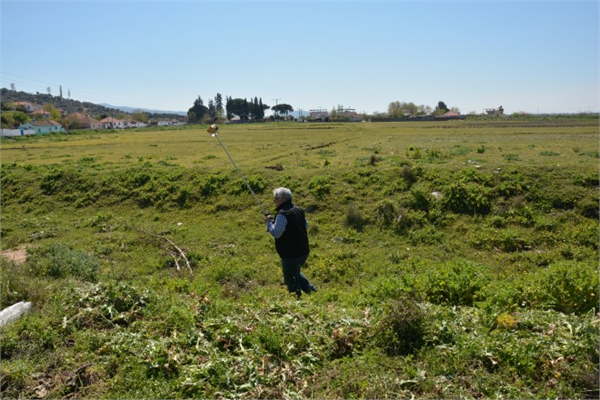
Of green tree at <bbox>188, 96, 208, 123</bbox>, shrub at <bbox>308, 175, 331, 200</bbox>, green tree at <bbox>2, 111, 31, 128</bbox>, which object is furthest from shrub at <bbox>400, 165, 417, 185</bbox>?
green tree at <bbox>188, 96, 208, 123</bbox>

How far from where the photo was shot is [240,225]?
47.9ft

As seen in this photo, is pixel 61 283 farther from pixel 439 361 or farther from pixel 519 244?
pixel 519 244

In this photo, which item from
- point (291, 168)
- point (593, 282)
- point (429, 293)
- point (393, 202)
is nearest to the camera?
point (593, 282)

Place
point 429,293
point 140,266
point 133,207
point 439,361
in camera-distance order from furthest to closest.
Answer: point 133,207
point 140,266
point 429,293
point 439,361

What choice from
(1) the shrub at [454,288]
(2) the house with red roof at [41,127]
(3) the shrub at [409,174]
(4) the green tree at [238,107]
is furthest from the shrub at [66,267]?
Result: (4) the green tree at [238,107]

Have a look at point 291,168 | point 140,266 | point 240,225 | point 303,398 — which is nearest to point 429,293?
point 303,398

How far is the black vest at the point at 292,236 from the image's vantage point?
7730mm

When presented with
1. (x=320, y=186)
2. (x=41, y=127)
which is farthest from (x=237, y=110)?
(x=320, y=186)

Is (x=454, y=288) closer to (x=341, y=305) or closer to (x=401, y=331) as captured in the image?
(x=341, y=305)

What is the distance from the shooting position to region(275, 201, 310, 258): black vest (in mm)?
7730

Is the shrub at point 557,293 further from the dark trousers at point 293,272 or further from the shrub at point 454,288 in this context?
the dark trousers at point 293,272

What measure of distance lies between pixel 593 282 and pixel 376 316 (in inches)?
124

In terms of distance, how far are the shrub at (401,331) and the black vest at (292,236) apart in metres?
2.79

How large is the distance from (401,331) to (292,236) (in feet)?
10.0
